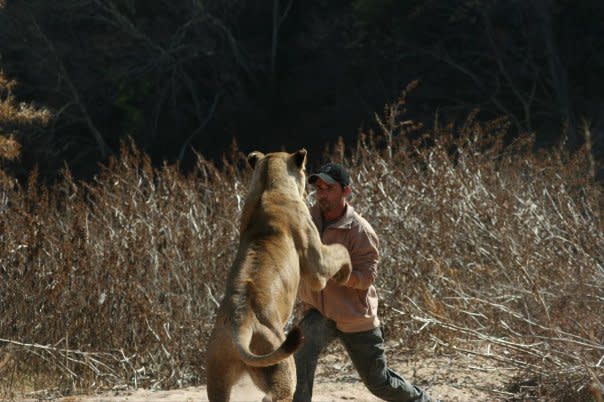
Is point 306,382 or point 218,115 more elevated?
point 306,382

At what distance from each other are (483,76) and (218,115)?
764 centimetres

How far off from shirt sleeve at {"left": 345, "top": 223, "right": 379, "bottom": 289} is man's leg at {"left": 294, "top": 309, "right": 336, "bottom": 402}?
35 cm

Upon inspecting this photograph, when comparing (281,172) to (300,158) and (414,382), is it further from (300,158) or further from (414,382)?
(414,382)

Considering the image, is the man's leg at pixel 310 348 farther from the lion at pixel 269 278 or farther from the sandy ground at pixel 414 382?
the sandy ground at pixel 414 382

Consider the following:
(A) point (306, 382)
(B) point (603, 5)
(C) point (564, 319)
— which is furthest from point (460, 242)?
(B) point (603, 5)

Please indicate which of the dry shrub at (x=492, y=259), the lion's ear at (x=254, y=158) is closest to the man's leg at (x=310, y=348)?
the lion's ear at (x=254, y=158)

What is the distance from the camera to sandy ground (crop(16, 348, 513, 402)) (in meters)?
9.18

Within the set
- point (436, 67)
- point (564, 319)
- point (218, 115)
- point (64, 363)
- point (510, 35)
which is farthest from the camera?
point (218, 115)

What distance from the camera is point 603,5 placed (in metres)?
25.9

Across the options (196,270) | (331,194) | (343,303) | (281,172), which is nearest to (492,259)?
(196,270)

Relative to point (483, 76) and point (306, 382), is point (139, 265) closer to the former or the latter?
point (306, 382)

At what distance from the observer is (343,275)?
663cm

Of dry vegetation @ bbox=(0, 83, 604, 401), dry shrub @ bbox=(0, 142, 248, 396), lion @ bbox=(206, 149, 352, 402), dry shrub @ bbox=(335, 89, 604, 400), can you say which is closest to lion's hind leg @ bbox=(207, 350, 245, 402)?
lion @ bbox=(206, 149, 352, 402)

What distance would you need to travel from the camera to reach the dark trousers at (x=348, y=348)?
6.86 metres
